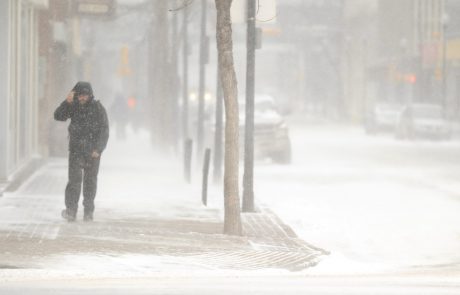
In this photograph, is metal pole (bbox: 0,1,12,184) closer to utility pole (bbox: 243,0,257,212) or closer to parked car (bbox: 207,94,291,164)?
utility pole (bbox: 243,0,257,212)

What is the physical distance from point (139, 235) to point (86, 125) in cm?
197

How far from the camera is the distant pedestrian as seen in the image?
49.5 feet

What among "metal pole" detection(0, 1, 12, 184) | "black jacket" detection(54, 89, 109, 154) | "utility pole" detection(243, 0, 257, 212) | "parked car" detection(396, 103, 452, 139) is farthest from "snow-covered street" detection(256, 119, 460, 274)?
"parked car" detection(396, 103, 452, 139)

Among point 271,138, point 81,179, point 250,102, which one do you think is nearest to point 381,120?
point 271,138

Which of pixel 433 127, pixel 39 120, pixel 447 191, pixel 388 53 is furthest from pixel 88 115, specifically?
pixel 388 53

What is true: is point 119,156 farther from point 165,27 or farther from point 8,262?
point 8,262

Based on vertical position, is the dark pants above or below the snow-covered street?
above

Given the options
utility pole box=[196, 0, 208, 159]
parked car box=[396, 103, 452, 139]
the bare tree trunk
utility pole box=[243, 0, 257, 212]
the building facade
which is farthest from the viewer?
parked car box=[396, 103, 452, 139]

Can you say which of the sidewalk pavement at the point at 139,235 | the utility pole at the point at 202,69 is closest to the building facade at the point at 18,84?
the sidewalk pavement at the point at 139,235

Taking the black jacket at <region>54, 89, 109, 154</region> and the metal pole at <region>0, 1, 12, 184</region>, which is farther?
the metal pole at <region>0, 1, 12, 184</region>

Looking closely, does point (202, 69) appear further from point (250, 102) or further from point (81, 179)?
point (81, 179)

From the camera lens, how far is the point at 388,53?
81.5m

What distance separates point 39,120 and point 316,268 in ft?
62.5

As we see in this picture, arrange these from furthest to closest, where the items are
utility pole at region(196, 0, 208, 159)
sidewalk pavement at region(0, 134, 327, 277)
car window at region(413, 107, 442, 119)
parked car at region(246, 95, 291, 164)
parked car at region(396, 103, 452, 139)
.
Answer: car window at region(413, 107, 442, 119) < parked car at region(396, 103, 452, 139) < parked car at region(246, 95, 291, 164) < utility pole at region(196, 0, 208, 159) < sidewalk pavement at region(0, 134, 327, 277)
